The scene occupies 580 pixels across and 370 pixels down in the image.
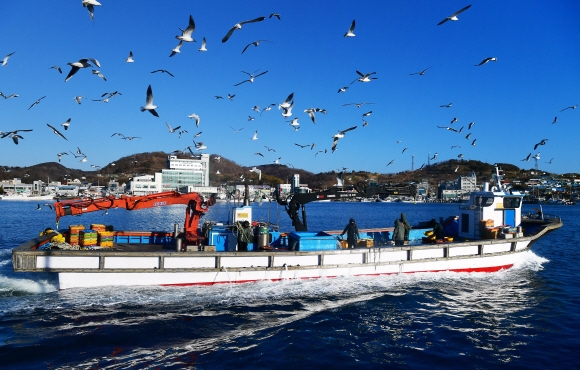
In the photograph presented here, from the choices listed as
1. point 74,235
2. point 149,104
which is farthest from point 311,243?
point 74,235

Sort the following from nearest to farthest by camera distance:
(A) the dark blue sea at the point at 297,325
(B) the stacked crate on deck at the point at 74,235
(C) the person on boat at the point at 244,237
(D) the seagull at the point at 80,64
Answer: (A) the dark blue sea at the point at 297,325 < (D) the seagull at the point at 80,64 < (B) the stacked crate on deck at the point at 74,235 < (C) the person on boat at the point at 244,237

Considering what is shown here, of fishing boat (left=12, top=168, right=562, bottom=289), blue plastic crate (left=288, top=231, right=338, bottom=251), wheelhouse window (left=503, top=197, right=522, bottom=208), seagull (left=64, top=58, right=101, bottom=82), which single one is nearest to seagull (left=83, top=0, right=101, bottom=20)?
seagull (left=64, top=58, right=101, bottom=82)

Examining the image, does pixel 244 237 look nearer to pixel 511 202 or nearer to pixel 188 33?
pixel 188 33

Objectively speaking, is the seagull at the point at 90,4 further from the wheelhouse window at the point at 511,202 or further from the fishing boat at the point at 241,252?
the wheelhouse window at the point at 511,202

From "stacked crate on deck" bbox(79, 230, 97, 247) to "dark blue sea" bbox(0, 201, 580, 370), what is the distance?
1724 mm

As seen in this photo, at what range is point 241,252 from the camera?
47.9ft

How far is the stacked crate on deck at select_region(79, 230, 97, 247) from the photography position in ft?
49.7

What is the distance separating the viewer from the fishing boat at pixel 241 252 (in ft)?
45.0

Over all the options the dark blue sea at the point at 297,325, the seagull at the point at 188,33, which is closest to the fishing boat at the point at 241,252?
the dark blue sea at the point at 297,325

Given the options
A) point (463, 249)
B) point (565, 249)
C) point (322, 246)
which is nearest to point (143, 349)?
point (322, 246)

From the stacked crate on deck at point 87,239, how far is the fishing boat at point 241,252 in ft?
0.12

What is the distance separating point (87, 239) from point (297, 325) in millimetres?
9456

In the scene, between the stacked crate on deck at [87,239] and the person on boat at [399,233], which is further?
the person on boat at [399,233]

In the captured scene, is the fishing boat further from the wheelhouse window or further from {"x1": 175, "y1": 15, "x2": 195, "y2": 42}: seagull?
{"x1": 175, "y1": 15, "x2": 195, "y2": 42}: seagull
